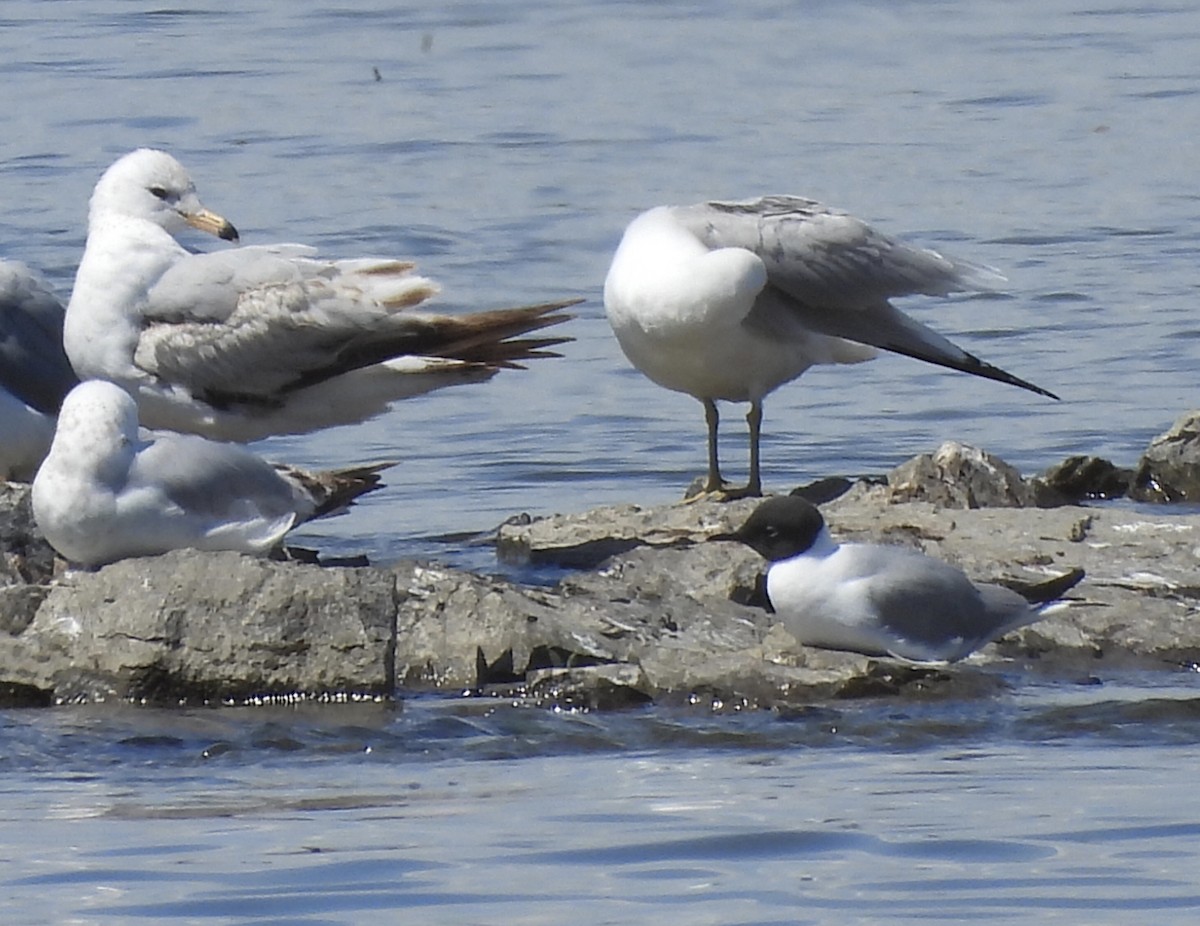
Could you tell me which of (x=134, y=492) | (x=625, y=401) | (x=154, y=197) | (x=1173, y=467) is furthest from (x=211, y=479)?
(x=625, y=401)

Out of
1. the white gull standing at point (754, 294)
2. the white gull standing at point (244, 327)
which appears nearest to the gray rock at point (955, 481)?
the white gull standing at point (754, 294)

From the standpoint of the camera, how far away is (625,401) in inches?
480

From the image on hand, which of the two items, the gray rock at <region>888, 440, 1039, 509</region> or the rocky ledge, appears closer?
the rocky ledge

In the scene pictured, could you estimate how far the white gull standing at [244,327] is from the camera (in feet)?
30.0

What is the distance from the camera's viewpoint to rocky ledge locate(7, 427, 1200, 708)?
287 inches

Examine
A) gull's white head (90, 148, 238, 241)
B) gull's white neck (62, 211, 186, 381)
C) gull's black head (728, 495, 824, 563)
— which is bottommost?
gull's black head (728, 495, 824, 563)

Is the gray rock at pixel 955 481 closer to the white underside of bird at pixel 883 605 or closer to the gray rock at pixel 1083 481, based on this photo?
the gray rock at pixel 1083 481

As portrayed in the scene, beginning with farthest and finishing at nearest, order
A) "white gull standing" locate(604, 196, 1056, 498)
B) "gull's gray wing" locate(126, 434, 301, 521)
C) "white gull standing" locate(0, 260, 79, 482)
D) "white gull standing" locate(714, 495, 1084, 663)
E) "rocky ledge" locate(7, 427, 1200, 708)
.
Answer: "white gull standing" locate(0, 260, 79, 482) → "white gull standing" locate(604, 196, 1056, 498) → "gull's gray wing" locate(126, 434, 301, 521) → "white gull standing" locate(714, 495, 1084, 663) → "rocky ledge" locate(7, 427, 1200, 708)

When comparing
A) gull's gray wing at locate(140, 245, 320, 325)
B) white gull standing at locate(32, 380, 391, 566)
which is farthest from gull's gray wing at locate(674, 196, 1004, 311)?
white gull standing at locate(32, 380, 391, 566)

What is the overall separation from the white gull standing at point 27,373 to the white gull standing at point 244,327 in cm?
27

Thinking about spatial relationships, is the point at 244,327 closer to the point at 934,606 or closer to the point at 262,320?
the point at 262,320

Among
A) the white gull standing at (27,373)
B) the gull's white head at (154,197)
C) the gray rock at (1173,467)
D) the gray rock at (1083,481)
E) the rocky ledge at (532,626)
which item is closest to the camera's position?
the rocky ledge at (532,626)

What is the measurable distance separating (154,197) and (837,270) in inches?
88.6

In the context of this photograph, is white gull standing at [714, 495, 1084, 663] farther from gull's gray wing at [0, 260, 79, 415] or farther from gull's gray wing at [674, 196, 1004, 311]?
gull's gray wing at [0, 260, 79, 415]
